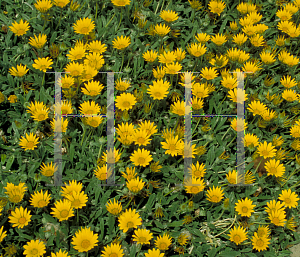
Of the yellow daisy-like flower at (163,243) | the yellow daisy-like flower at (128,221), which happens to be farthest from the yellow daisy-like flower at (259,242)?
the yellow daisy-like flower at (128,221)

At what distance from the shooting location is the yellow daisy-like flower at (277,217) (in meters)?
2.96

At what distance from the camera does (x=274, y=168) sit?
10.7ft

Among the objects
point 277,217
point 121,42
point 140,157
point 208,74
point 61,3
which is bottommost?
point 277,217

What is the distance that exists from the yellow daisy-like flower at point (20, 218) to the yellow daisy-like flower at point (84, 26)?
221 cm

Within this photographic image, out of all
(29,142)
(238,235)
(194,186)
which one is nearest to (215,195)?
(194,186)

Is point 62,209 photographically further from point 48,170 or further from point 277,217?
point 277,217

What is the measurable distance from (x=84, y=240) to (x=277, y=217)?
5.82ft

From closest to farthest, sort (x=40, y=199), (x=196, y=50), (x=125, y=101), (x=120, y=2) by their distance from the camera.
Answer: (x=40, y=199)
(x=125, y=101)
(x=196, y=50)
(x=120, y=2)

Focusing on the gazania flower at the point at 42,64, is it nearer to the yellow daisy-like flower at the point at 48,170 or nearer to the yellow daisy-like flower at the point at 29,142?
the yellow daisy-like flower at the point at 29,142

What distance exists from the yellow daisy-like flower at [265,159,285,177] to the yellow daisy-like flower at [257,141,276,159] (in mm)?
71

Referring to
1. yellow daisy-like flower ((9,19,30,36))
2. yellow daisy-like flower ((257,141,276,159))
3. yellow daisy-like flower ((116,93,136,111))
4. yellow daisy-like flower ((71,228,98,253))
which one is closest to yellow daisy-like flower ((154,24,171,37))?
yellow daisy-like flower ((116,93,136,111))

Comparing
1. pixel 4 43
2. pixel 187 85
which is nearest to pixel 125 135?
pixel 187 85

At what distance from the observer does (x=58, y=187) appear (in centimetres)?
308

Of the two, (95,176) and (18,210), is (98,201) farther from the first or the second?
(18,210)
